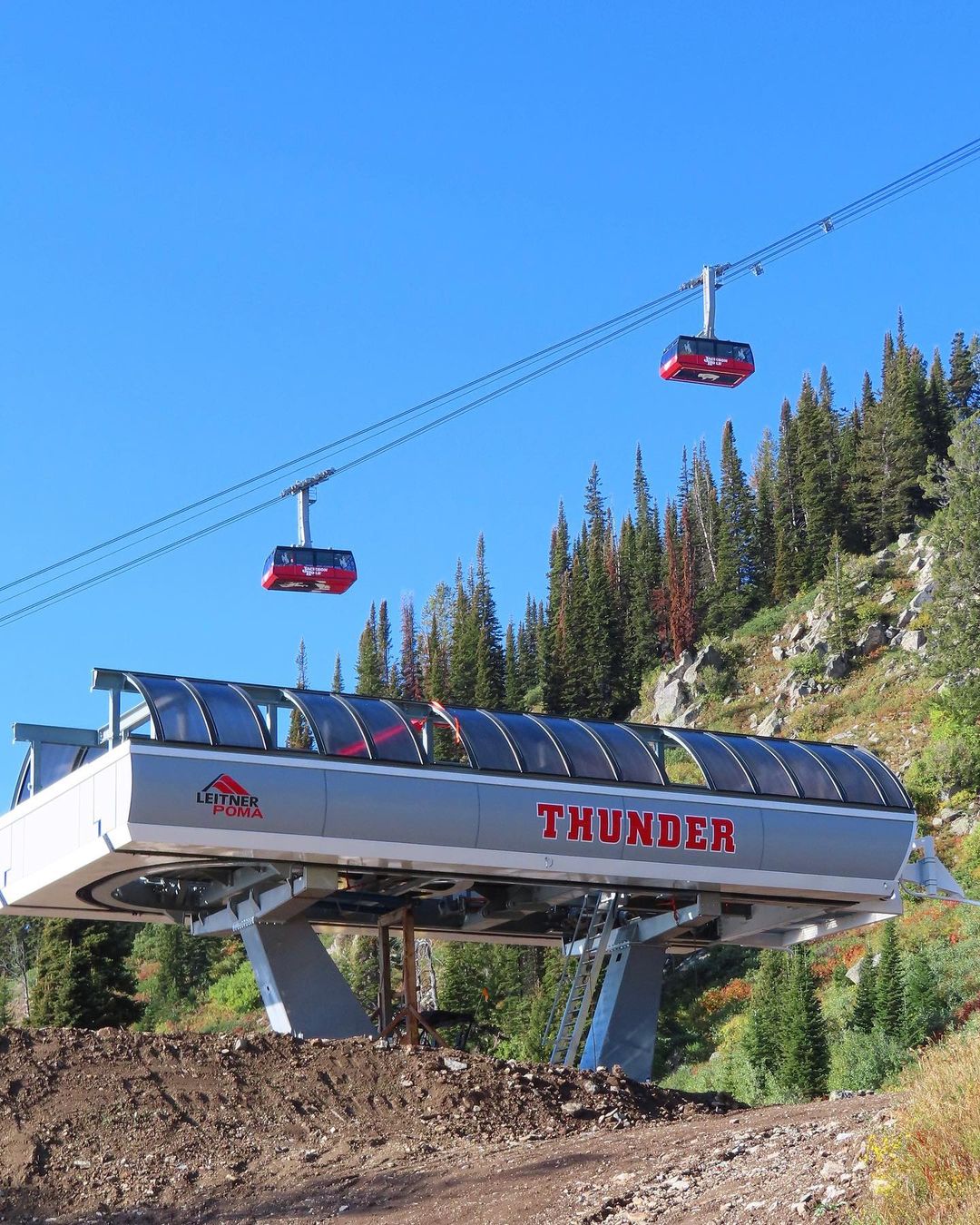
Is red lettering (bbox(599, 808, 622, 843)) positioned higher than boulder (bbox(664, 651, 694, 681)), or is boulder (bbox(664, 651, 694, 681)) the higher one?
boulder (bbox(664, 651, 694, 681))

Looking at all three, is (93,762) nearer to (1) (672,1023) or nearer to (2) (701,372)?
(2) (701,372)

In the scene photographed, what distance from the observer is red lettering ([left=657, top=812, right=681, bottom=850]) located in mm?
29688

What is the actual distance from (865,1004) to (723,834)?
20.6 metres

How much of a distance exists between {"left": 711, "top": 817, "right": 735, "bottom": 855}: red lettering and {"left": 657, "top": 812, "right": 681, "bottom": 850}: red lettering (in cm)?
80

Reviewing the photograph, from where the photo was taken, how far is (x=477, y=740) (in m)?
28.7

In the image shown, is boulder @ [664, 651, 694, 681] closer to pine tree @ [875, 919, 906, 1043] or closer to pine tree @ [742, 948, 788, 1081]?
pine tree @ [742, 948, 788, 1081]

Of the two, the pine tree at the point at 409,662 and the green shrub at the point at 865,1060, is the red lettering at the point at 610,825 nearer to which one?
the green shrub at the point at 865,1060

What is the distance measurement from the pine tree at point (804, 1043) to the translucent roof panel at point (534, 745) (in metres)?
18.6

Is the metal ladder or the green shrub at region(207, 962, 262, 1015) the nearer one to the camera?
the metal ladder

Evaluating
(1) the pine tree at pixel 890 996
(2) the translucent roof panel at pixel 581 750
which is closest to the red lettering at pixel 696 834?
(2) the translucent roof panel at pixel 581 750

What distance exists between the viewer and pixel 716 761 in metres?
31.2

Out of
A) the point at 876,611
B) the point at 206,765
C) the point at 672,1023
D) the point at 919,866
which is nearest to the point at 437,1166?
the point at 206,765

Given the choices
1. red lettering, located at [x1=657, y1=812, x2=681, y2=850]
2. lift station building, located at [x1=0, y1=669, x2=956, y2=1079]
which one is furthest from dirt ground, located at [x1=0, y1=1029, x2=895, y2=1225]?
red lettering, located at [x1=657, y1=812, x2=681, y2=850]

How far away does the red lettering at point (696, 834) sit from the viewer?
2994cm
